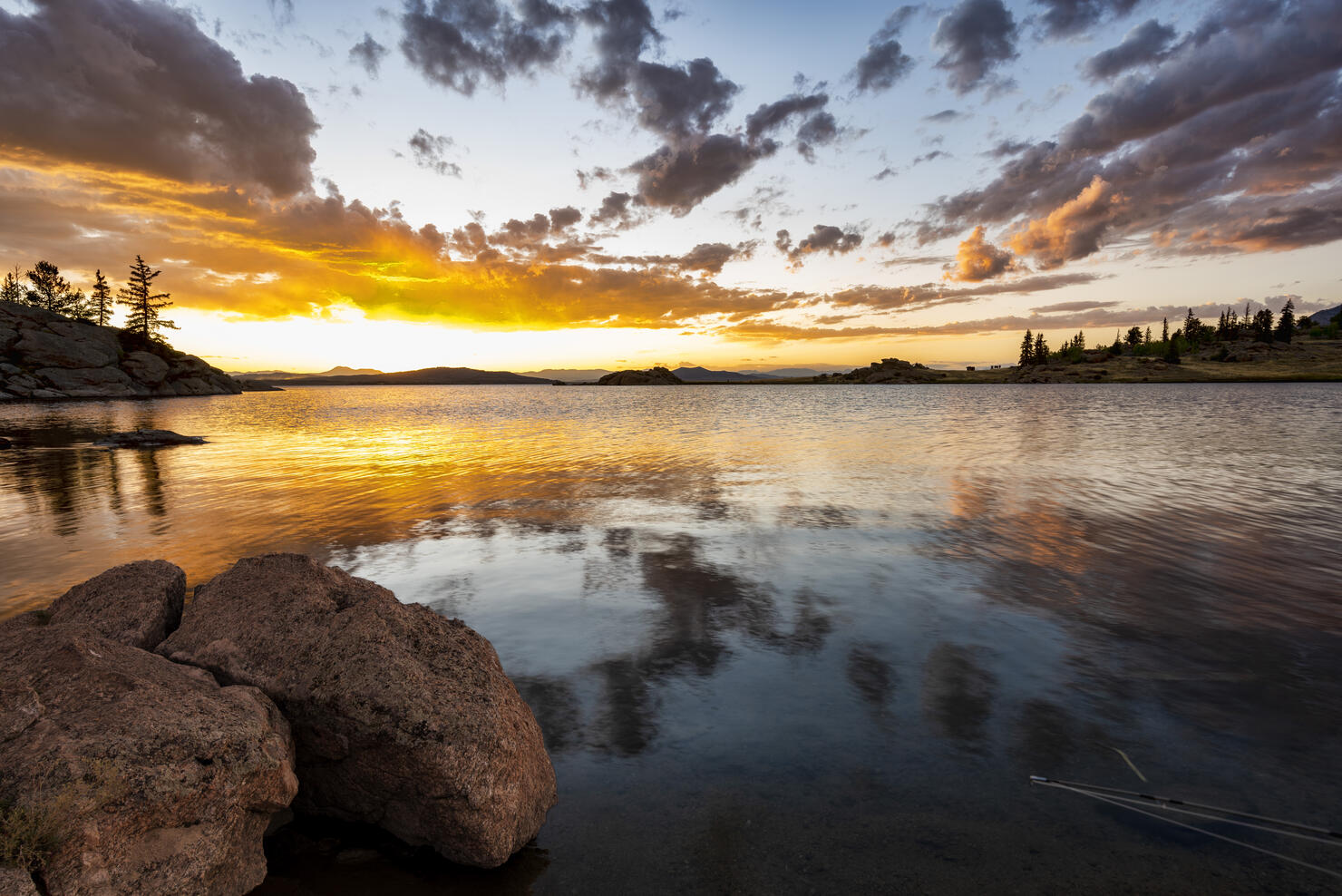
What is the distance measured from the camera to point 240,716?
4492 millimetres

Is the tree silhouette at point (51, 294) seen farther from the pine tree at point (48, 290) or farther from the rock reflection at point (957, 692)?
the rock reflection at point (957, 692)

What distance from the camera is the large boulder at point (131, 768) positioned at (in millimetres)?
3527

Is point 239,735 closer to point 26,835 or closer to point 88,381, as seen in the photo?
point 26,835

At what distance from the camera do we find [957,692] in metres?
7.53

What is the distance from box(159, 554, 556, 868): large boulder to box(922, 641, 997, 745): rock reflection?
4469 millimetres

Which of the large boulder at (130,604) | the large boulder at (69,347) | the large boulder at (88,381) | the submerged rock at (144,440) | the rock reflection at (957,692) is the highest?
the large boulder at (69,347)

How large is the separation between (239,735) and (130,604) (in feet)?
10.8

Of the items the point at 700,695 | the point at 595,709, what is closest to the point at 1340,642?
the point at 700,695

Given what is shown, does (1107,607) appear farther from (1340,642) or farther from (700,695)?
(700,695)

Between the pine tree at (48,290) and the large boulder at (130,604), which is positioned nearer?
the large boulder at (130,604)

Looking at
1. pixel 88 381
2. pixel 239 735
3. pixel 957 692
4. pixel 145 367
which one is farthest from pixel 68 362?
pixel 957 692

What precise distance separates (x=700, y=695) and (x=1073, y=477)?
2278 cm

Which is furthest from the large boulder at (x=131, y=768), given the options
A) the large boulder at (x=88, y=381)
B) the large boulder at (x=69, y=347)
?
the large boulder at (x=69, y=347)

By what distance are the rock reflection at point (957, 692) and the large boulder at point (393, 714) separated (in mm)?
4469
